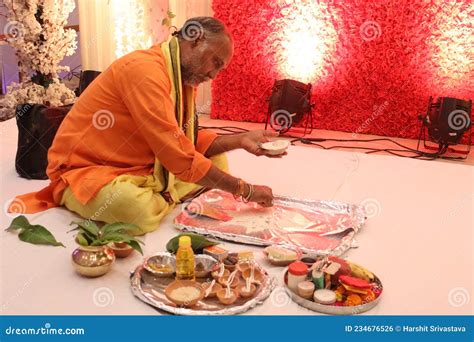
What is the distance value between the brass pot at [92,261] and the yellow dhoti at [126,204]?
268 millimetres

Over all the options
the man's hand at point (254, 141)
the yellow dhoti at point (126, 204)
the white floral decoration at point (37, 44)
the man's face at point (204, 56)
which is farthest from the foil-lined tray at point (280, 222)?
the white floral decoration at point (37, 44)

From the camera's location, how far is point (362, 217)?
6.91 ft

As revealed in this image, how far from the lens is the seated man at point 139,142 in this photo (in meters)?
1.91

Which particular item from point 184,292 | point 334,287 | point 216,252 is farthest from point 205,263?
point 334,287

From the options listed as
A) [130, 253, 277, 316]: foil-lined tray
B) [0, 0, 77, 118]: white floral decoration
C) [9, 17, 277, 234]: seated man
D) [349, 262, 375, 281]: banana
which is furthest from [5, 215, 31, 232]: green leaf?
Answer: [0, 0, 77, 118]: white floral decoration

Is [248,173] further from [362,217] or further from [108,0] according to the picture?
[108,0]

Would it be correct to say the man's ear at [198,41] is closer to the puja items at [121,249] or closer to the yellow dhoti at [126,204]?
the yellow dhoti at [126,204]

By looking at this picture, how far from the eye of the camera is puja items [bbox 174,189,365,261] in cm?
192

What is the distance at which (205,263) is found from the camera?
1744 mm

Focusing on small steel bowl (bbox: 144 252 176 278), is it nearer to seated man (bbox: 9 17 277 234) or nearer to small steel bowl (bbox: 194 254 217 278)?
small steel bowl (bbox: 194 254 217 278)

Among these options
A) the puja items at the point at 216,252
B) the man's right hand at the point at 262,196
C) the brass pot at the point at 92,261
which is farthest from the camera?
the man's right hand at the point at 262,196

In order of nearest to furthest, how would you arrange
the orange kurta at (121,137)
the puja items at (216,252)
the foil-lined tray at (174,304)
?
the foil-lined tray at (174,304), the puja items at (216,252), the orange kurta at (121,137)

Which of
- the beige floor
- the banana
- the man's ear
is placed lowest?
the beige floor

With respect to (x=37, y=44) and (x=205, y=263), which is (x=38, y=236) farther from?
(x=37, y=44)
